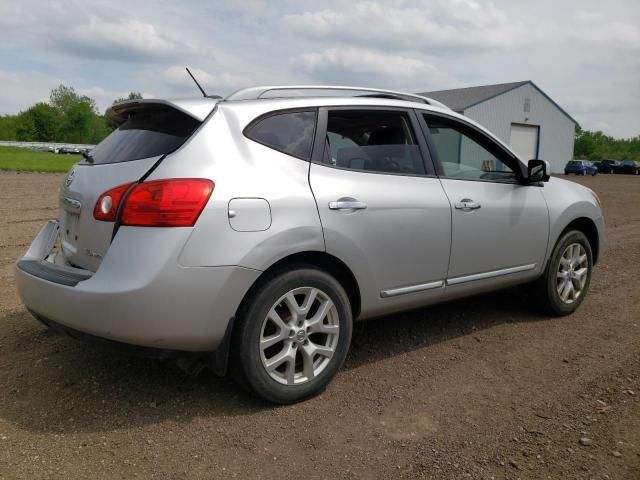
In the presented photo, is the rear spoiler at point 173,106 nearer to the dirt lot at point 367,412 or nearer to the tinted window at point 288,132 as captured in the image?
the tinted window at point 288,132

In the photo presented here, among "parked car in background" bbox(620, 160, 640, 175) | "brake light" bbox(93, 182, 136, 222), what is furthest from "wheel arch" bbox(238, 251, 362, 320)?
"parked car in background" bbox(620, 160, 640, 175)

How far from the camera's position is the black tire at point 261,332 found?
2990 mm

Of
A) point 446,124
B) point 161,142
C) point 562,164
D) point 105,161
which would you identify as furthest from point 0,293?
point 562,164

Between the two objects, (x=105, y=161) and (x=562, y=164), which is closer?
(x=105, y=161)

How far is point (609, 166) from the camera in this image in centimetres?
5362

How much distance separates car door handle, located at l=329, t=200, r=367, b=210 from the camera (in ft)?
10.7

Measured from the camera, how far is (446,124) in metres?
4.15

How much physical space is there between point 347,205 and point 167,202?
1045 millimetres

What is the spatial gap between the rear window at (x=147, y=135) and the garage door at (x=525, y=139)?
42650mm

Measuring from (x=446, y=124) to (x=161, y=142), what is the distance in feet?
6.86

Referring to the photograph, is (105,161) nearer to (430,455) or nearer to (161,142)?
(161,142)

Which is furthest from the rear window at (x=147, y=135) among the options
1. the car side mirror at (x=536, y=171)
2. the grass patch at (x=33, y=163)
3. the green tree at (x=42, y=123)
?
the green tree at (x=42, y=123)

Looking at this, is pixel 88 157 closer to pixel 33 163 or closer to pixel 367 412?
pixel 367 412

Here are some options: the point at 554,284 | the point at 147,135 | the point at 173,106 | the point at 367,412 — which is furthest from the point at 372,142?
the point at 554,284
